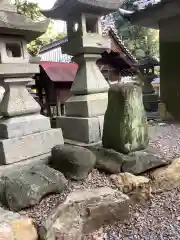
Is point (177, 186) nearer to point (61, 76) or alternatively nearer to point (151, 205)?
point (151, 205)

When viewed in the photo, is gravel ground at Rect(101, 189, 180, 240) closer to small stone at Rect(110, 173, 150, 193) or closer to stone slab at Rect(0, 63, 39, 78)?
small stone at Rect(110, 173, 150, 193)

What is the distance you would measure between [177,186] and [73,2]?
2529 mm

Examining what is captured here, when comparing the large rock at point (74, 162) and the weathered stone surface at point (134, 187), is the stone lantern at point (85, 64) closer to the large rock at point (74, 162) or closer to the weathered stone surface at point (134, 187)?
the large rock at point (74, 162)

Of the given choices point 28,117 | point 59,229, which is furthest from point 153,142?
point 59,229

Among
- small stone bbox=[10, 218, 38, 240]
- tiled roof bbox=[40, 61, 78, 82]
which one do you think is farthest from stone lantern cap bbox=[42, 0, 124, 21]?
tiled roof bbox=[40, 61, 78, 82]

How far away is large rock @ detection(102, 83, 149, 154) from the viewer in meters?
2.97

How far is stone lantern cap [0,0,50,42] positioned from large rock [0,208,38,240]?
190 centimetres

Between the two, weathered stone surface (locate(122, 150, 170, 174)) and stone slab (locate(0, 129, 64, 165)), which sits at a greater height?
stone slab (locate(0, 129, 64, 165))

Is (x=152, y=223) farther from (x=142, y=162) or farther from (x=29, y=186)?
(x=29, y=186)

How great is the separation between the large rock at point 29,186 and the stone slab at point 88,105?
1074 millimetres

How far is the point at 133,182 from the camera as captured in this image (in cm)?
279

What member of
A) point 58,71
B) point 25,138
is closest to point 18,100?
point 25,138

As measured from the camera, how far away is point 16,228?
206cm

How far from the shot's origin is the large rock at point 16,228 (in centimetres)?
199
